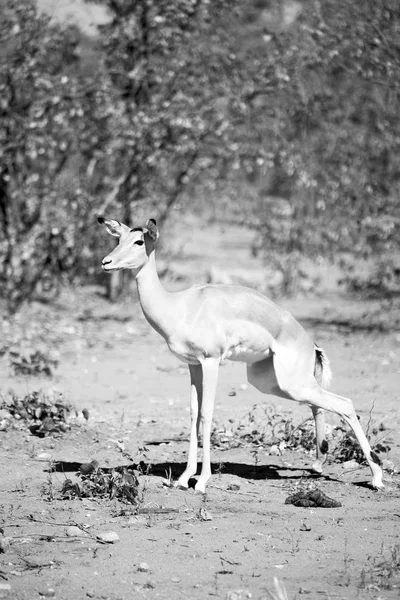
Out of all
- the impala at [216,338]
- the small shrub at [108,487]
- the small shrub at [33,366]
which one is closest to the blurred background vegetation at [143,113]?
the small shrub at [33,366]

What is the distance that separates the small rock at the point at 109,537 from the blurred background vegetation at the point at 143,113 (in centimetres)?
905

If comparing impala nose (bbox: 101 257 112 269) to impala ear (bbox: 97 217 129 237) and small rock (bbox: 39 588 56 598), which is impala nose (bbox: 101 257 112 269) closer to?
impala ear (bbox: 97 217 129 237)

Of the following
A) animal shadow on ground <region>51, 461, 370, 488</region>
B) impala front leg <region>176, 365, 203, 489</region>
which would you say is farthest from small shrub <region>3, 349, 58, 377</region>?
impala front leg <region>176, 365, 203, 489</region>

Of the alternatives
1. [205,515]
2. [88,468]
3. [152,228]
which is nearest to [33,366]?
[88,468]

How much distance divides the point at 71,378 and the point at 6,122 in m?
5.26

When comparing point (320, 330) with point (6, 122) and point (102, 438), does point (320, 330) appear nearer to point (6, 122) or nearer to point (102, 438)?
point (6, 122)

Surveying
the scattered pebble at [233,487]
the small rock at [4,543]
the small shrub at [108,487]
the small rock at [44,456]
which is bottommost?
the small rock at [44,456]

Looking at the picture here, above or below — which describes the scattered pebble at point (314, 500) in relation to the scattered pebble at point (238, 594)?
below

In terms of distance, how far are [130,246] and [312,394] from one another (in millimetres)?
1658

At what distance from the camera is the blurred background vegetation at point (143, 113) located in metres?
14.6

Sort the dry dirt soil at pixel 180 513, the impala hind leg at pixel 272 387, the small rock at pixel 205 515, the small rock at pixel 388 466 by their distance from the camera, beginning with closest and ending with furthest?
1. the dry dirt soil at pixel 180 513
2. the small rock at pixel 205 515
3. the impala hind leg at pixel 272 387
4. the small rock at pixel 388 466

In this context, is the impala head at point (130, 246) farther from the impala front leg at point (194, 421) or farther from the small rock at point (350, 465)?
the small rock at point (350, 465)

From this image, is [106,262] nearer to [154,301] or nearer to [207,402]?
[154,301]

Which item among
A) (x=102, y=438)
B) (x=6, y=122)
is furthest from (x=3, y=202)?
(x=102, y=438)
